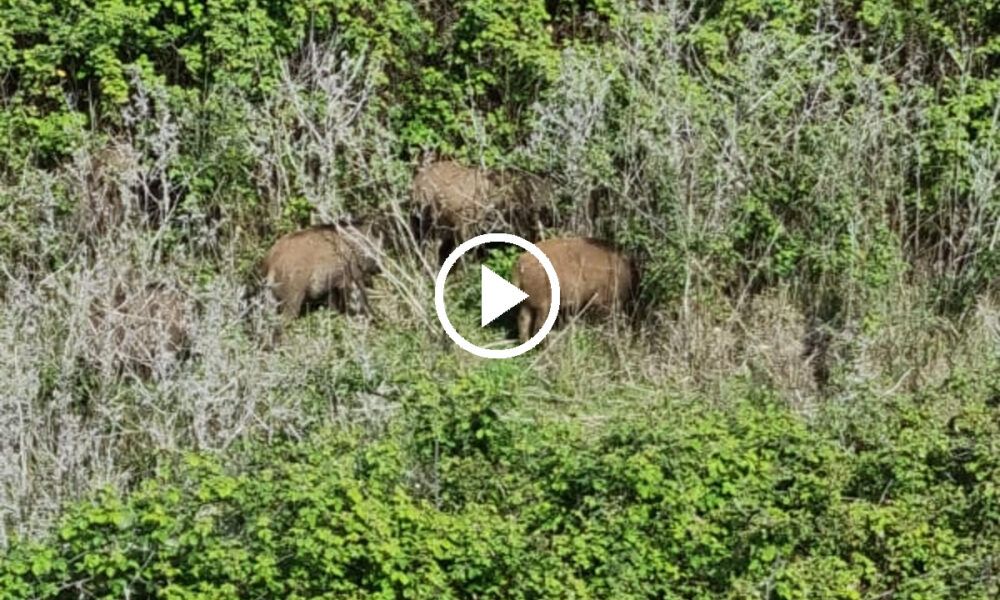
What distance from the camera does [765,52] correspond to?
13469 millimetres

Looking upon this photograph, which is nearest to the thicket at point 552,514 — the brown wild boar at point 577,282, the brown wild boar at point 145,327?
the brown wild boar at point 145,327

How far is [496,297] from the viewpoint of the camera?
13039mm

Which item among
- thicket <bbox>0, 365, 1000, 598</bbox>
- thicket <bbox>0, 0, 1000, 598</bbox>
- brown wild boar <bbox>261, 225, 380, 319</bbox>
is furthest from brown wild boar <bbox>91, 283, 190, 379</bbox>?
thicket <bbox>0, 365, 1000, 598</bbox>

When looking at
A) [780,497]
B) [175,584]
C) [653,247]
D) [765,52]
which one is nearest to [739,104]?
[765,52]

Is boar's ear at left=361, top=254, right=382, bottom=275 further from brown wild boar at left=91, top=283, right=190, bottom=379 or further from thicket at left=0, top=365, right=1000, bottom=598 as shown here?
thicket at left=0, top=365, right=1000, bottom=598

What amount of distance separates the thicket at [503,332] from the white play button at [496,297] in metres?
0.14

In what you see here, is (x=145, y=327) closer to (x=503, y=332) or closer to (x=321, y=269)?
(x=321, y=269)

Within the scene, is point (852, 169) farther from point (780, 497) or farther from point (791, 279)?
point (780, 497)

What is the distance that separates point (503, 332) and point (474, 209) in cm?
98

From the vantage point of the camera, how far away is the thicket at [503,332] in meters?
10.1

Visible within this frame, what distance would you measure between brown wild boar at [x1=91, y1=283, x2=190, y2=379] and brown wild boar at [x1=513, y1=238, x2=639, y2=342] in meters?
2.02

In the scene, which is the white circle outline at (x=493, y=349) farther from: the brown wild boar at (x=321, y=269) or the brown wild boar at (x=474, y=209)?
the brown wild boar at (x=321, y=269)

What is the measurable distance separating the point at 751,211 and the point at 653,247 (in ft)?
2.12

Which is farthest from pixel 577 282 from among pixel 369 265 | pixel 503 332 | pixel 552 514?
pixel 552 514
